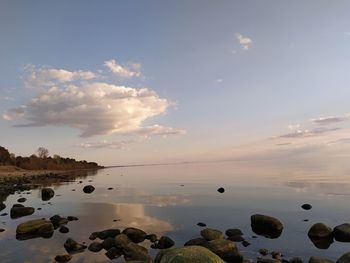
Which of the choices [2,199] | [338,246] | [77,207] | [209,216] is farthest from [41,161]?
[338,246]

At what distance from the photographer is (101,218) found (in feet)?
87.9

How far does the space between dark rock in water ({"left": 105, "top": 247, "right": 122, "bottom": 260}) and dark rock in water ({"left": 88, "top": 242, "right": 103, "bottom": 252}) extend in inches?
28.7

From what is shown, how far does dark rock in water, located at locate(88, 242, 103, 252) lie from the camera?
687 inches

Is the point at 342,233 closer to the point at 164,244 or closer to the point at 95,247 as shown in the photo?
the point at 164,244

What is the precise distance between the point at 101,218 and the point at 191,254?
1689 cm

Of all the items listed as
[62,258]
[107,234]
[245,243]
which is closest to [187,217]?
[245,243]

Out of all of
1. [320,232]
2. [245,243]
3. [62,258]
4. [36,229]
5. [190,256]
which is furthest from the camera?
[36,229]

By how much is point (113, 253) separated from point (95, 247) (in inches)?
54.8

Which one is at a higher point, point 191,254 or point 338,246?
point 191,254

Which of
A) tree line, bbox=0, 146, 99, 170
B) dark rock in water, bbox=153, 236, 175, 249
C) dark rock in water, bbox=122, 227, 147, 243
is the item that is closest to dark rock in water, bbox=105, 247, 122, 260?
dark rock in water, bbox=153, 236, 175, 249

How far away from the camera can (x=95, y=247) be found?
1769 centimetres

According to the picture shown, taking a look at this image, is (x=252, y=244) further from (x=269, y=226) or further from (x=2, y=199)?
(x=2, y=199)

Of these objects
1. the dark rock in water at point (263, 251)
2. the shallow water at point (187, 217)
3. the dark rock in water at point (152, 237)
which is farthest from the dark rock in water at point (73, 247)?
the dark rock in water at point (263, 251)

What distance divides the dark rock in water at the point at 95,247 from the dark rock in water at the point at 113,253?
2.39ft
